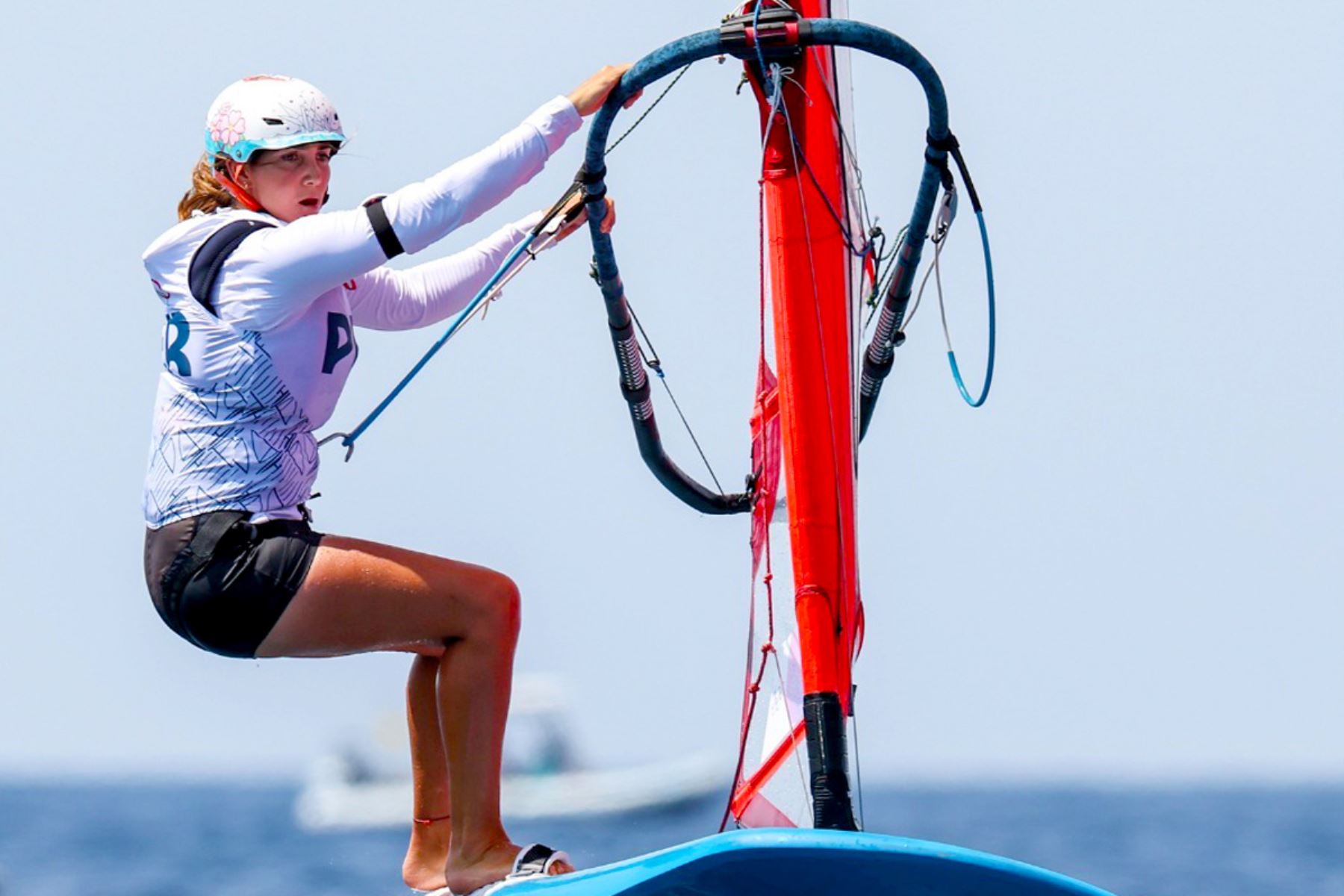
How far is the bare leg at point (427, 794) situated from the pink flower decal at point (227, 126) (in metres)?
1.63

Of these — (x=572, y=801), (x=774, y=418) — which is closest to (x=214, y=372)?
(x=774, y=418)

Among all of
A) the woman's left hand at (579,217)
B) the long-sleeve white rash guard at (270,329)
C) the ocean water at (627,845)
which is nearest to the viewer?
the long-sleeve white rash guard at (270,329)

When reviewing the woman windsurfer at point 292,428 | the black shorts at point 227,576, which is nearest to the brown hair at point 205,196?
the woman windsurfer at point 292,428

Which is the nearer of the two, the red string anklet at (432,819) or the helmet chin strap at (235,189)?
the helmet chin strap at (235,189)

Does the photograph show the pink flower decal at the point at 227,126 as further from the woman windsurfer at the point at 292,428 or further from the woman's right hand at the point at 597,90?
the woman's right hand at the point at 597,90

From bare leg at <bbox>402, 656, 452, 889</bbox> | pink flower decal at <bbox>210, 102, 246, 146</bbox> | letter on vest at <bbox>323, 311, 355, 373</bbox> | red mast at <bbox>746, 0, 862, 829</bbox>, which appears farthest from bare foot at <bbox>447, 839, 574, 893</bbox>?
pink flower decal at <bbox>210, 102, 246, 146</bbox>

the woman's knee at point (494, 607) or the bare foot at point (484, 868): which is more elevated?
the woman's knee at point (494, 607)

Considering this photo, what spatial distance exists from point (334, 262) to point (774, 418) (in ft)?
7.02

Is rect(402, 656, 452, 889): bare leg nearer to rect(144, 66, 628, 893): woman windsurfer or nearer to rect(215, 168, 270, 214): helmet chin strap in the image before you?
rect(144, 66, 628, 893): woman windsurfer

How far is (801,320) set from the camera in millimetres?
7559

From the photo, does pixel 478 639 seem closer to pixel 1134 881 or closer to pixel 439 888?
pixel 439 888

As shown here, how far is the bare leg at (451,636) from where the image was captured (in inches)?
269

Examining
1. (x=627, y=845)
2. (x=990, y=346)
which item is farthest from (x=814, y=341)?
(x=627, y=845)

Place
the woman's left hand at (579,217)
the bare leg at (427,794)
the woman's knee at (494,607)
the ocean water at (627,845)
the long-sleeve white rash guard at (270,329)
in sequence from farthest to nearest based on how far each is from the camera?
the ocean water at (627,845) → the woman's left hand at (579,217) → the bare leg at (427,794) → the woman's knee at (494,607) → the long-sleeve white rash guard at (270,329)
